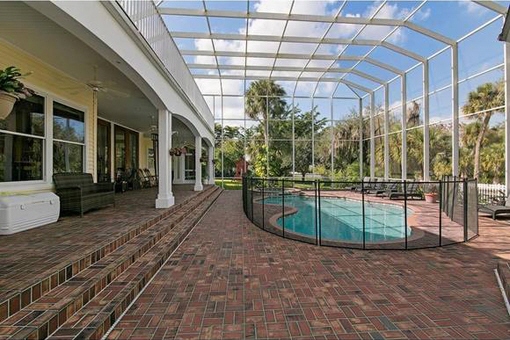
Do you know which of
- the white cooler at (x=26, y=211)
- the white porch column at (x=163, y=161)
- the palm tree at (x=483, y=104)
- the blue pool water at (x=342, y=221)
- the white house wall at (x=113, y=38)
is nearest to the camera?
the white house wall at (x=113, y=38)

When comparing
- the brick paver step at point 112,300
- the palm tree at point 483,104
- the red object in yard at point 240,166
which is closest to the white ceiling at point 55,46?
the brick paver step at point 112,300

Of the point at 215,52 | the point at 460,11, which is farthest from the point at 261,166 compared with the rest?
the point at 460,11

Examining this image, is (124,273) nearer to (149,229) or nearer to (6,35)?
(149,229)

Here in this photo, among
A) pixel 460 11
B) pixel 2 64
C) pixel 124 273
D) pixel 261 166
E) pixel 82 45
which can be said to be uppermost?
pixel 460 11

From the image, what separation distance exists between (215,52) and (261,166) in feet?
26.0

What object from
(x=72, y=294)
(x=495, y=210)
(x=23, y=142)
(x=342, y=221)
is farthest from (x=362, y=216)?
(x=23, y=142)

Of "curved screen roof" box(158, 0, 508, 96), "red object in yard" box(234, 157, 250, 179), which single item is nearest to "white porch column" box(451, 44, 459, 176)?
"curved screen roof" box(158, 0, 508, 96)

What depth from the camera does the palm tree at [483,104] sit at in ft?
30.3

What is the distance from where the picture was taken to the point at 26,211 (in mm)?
4305

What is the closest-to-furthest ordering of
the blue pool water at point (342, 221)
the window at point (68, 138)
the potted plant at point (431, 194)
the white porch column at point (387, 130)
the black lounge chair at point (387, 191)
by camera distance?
the window at point (68, 138), the blue pool water at point (342, 221), the potted plant at point (431, 194), the black lounge chair at point (387, 191), the white porch column at point (387, 130)

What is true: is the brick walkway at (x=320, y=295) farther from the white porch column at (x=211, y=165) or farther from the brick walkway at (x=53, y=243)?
the white porch column at (x=211, y=165)

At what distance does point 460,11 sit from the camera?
9.62 metres

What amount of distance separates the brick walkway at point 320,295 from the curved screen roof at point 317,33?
27.4 ft

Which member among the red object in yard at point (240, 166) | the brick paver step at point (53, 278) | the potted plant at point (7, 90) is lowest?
the brick paver step at point (53, 278)
